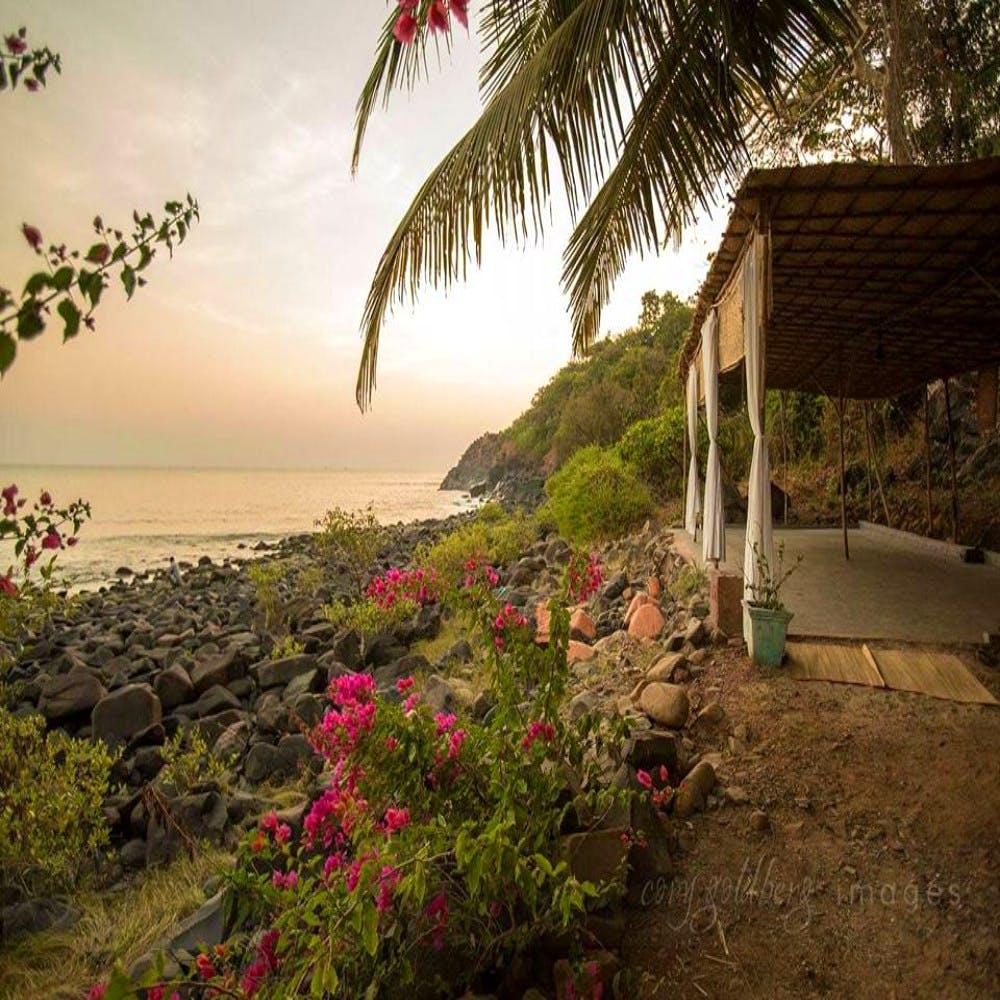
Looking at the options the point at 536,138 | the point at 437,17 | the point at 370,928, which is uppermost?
the point at 536,138

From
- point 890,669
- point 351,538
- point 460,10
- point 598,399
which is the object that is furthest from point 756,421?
point 598,399

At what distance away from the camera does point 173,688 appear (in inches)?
201

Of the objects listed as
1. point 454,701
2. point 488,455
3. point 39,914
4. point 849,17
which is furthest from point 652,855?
point 488,455

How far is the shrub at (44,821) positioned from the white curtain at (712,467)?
4.34 metres

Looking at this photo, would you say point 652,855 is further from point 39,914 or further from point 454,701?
point 39,914

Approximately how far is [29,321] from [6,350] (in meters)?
0.07

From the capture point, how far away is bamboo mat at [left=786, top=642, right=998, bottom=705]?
3236 millimetres

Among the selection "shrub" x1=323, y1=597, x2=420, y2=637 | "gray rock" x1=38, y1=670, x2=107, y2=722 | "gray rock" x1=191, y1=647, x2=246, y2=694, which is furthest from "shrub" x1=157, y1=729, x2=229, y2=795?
"shrub" x1=323, y1=597, x2=420, y2=637

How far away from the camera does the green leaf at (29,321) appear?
0.72 meters

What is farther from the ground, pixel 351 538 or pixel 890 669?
pixel 351 538

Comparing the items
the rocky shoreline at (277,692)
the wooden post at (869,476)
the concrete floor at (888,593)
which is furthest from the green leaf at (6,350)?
the wooden post at (869,476)

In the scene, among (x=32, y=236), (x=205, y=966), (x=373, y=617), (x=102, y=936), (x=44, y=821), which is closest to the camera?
(x=32, y=236)

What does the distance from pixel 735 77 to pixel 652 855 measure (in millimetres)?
4218

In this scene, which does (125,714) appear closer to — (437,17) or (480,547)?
(437,17)
